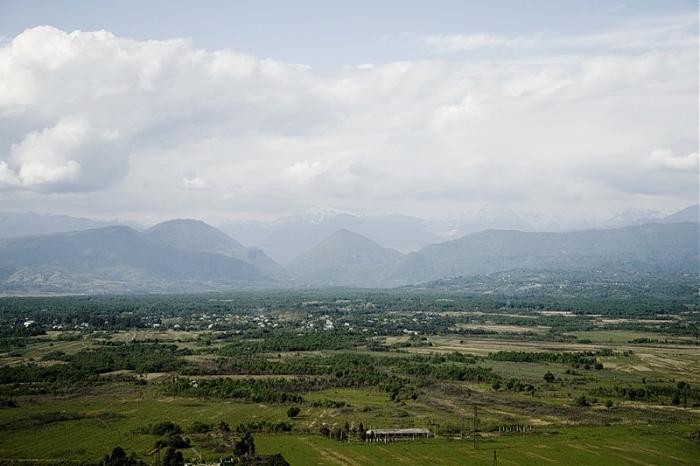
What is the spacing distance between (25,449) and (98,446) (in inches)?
191

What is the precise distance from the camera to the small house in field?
52.8 meters

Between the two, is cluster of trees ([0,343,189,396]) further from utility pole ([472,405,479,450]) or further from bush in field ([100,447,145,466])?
utility pole ([472,405,479,450])

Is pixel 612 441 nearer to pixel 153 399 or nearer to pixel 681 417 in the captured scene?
pixel 681 417

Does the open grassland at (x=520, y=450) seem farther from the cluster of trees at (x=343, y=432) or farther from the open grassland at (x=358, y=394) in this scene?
the cluster of trees at (x=343, y=432)

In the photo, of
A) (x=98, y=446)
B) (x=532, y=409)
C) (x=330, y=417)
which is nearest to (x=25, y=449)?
(x=98, y=446)

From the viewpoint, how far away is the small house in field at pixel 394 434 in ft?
173

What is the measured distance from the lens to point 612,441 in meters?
51.8

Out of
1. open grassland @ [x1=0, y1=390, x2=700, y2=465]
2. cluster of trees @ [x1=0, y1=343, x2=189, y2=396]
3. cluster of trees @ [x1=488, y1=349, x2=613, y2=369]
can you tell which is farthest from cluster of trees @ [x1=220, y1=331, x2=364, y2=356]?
open grassland @ [x1=0, y1=390, x2=700, y2=465]

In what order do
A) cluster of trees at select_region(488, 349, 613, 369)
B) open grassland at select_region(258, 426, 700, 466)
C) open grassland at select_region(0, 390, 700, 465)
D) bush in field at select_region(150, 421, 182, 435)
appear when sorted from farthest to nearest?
1. cluster of trees at select_region(488, 349, 613, 369)
2. bush in field at select_region(150, 421, 182, 435)
3. open grassland at select_region(0, 390, 700, 465)
4. open grassland at select_region(258, 426, 700, 466)

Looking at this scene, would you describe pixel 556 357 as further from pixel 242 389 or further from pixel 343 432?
pixel 343 432

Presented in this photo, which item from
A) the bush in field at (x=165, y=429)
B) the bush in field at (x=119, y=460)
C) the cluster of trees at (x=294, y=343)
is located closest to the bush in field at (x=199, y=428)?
the bush in field at (x=165, y=429)

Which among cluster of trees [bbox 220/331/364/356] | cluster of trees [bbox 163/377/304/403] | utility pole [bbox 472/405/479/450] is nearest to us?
utility pole [bbox 472/405/479/450]

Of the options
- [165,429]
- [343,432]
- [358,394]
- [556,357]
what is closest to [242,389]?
[358,394]

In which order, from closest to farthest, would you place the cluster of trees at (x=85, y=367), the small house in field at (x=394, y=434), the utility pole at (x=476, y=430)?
the utility pole at (x=476, y=430)
the small house in field at (x=394, y=434)
the cluster of trees at (x=85, y=367)
